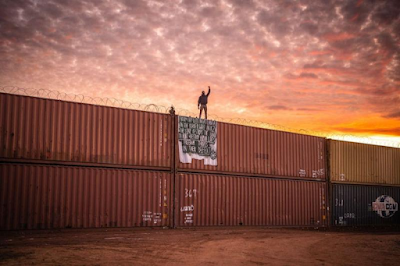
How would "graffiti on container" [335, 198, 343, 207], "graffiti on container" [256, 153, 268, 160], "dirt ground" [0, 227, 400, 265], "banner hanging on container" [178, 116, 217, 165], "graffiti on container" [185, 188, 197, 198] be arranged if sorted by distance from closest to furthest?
"dirt ground" [0, 227, 400, 265] < "graffiti on container" [185, 188, 197, 198] < "banner hanging on container" [178, 116, 217, 165] < "graffiti on container" [256, 153, 268, 160] < "graffiti on container" [335, 198, 343, 207]

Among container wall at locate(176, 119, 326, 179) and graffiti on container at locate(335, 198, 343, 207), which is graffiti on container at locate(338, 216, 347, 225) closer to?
graffiti on container at locate(335, 198, 343, 207)

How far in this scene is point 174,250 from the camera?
37.7 feet

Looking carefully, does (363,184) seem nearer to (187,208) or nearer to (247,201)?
(247,201)

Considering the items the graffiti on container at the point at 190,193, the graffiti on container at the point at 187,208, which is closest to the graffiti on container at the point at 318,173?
the graffiti on container at the point at 190,193

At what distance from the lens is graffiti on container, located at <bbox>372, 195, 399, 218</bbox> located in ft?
89.9

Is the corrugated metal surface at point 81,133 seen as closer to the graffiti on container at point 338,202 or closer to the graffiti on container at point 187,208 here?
the graffiti on container at point 187,208

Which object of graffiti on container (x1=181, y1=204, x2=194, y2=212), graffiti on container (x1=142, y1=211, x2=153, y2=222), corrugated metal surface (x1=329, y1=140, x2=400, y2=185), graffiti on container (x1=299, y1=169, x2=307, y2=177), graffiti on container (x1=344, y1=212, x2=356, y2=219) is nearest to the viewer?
graffiti on container (x1=142, y1=211, x2=153, y2=222)

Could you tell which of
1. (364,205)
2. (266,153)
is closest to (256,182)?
(266,153)

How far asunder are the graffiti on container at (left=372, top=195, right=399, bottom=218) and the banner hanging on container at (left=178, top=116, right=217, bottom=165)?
13699mm

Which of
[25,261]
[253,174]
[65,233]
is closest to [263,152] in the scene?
[253,174]

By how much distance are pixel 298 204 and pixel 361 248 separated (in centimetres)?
983

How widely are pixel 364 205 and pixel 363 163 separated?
2711 mm

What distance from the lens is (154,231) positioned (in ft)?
54.5

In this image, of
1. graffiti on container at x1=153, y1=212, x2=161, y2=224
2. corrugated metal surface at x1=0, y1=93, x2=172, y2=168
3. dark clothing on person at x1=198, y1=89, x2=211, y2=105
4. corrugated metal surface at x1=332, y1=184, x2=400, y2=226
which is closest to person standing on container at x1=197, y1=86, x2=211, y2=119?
dark clothing on person at x1=198, y1=89, x2=211, y2=105
